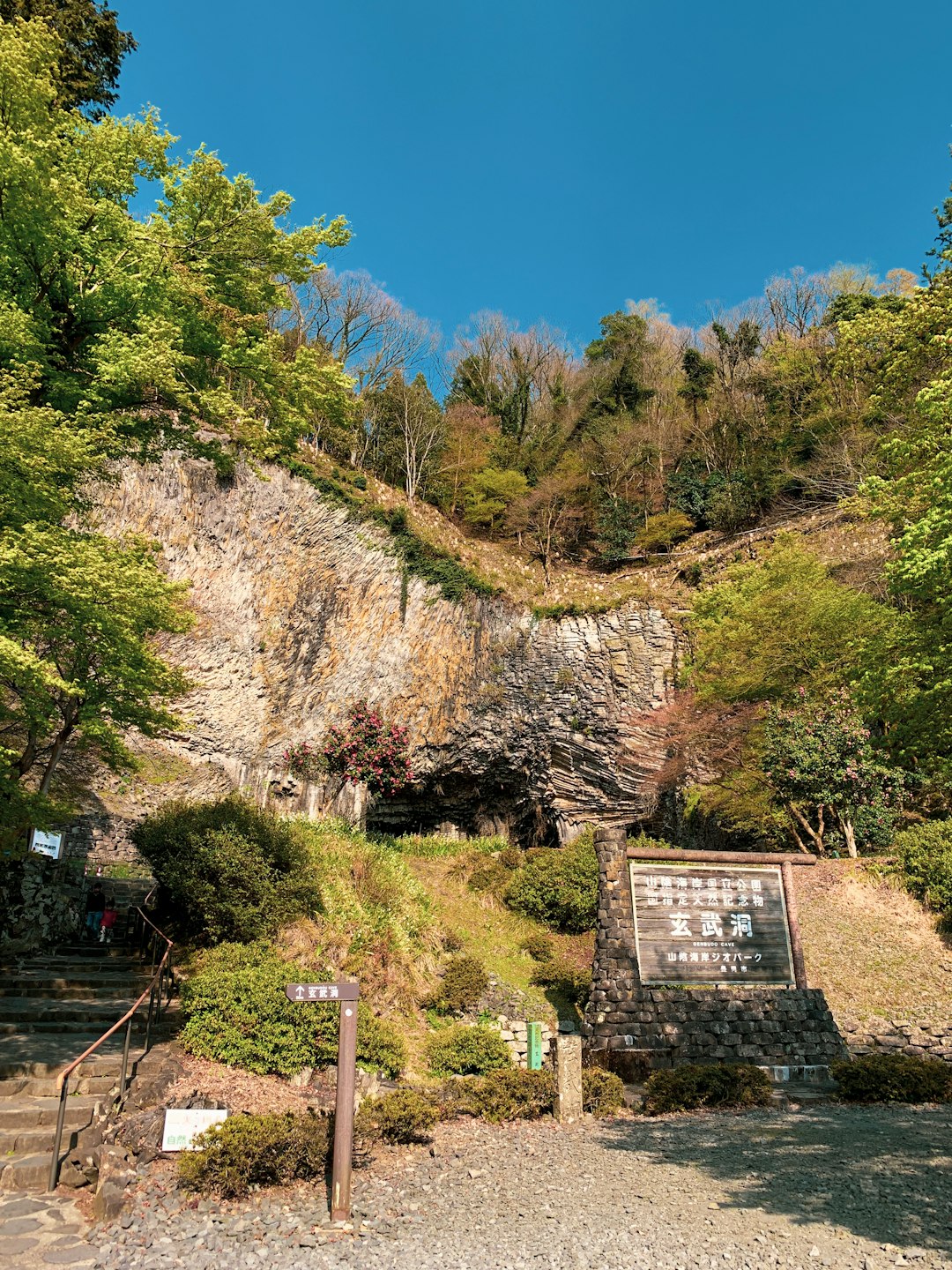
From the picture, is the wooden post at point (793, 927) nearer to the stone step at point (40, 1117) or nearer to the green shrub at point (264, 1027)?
the green shrub at point (264, 1027)

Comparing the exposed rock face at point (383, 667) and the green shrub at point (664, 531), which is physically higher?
the green shrub at point (664, 531)

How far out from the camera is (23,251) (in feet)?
26.8

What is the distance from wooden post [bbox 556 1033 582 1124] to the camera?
8.55 m

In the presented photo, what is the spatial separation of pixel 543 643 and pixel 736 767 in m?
7.43

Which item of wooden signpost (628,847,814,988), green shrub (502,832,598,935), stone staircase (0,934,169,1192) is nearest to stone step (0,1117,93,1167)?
stone staircase (0,934,169,1192)

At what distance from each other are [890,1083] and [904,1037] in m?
2.79

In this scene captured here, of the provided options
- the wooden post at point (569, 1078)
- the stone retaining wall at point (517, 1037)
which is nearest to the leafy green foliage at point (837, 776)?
the stone retaining wall at point (517, 1037)

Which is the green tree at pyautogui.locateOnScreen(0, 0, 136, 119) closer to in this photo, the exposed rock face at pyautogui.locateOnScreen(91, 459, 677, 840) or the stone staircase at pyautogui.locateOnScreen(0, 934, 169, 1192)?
the exposed rock face at pyautogui.locateOnScreen(91, 459, 677, 840)

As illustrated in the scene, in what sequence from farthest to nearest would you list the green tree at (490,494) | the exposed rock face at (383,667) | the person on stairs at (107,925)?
the green tree at (490,494)
the exposed rock face at (383,667)
the person on stairs at (107,925)

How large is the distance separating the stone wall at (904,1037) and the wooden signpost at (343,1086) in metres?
8.87

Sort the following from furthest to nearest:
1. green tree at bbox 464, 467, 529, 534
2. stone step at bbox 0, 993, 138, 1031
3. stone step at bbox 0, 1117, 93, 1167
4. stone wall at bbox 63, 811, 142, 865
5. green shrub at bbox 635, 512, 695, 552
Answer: green tree at bbox 464, 467, 529, 534 → green shrub at bbox 635, 512, 695, 552 → stone wall at bbox 63, 811, 142, 865 → stone step at bbox 0, 993, 138, 1031 → stone step at bbox 0, 1117, 93, 1167

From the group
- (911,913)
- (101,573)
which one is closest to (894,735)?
(911,913)

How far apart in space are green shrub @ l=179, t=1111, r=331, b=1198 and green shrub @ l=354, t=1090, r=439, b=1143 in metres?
0.83

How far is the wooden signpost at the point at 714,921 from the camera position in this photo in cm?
1010
